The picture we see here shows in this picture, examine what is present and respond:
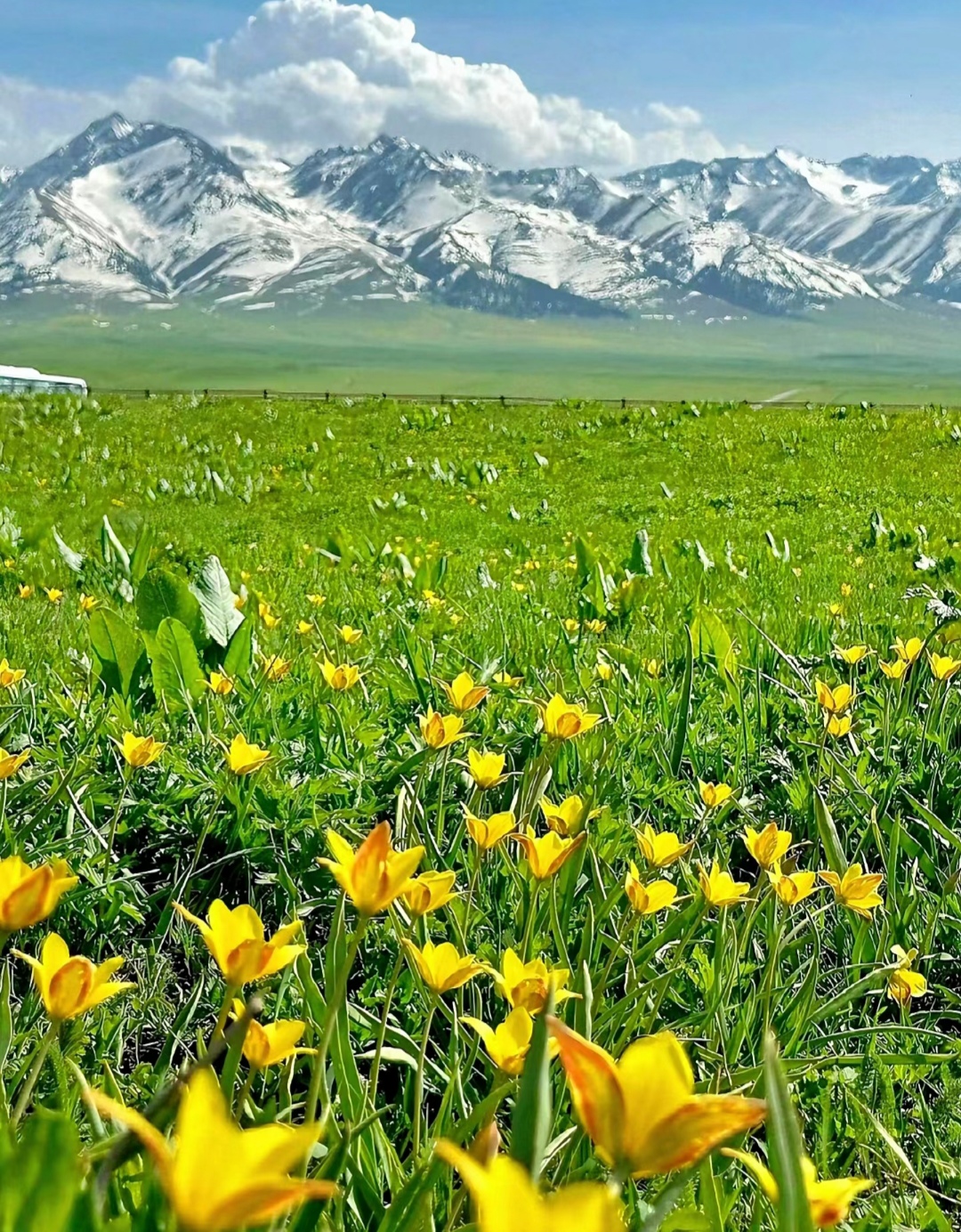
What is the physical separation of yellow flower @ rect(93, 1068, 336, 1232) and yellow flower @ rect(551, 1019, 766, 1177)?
0.18 meters

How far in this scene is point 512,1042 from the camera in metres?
1.12

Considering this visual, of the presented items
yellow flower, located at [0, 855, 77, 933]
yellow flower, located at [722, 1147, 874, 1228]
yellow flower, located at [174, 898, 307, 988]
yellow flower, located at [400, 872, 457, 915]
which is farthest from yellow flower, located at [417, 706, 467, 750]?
yellow flower, located at [722, 1147, 874, 1228]

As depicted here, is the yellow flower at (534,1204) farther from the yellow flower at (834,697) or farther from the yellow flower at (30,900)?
the yellow flower at (834,697)

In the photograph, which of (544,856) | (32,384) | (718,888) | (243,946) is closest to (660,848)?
(718,888)

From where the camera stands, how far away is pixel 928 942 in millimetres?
2059

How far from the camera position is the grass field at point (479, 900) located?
0.81m

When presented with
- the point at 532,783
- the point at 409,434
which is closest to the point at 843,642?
the point at 532,783

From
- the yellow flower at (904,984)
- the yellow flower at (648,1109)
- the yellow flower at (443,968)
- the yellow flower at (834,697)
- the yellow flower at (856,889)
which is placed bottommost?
the yellow flower at (904,984)

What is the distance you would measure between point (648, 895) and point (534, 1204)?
95cm

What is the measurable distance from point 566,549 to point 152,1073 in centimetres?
634

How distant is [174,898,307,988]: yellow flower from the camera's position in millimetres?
996

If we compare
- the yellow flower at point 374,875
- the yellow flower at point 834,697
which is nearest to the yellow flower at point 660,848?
the yellow flower at point 374,875

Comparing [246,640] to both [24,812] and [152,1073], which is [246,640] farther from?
[152,1073]

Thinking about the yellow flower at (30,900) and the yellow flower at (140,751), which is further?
the yellow flower at (140,751)
